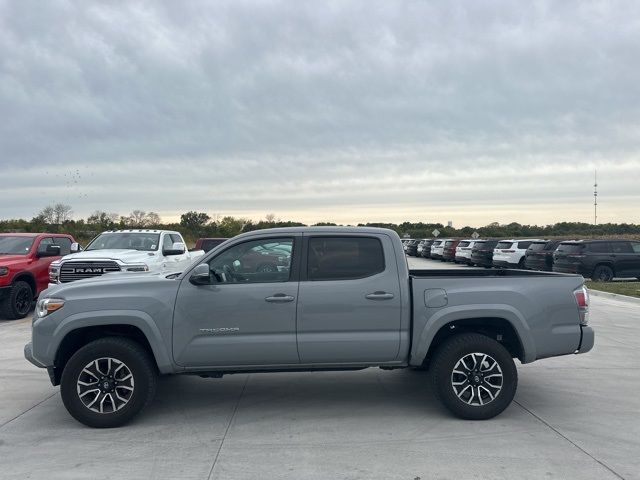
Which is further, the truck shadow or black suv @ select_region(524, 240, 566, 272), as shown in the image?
black suv @ select_region(524, 240, 566, 272)

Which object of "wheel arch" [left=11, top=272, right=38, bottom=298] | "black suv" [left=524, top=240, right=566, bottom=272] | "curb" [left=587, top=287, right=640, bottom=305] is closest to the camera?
"wheel arch" [left=11, top=272, right=38, bottom=298]

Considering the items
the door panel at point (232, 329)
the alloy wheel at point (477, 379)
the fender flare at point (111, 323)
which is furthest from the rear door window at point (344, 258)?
the fender flare at point (111, 323)

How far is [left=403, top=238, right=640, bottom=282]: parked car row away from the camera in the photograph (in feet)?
64.4

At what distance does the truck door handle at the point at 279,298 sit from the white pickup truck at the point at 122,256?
4.69 meters

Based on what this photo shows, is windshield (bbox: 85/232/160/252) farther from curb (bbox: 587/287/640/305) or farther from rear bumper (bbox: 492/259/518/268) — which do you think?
rear bumper (bbox: 492/259/518/268)

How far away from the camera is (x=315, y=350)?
5461 mm

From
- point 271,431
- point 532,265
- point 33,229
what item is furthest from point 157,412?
point 33,229

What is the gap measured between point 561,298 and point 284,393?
3.12 meters

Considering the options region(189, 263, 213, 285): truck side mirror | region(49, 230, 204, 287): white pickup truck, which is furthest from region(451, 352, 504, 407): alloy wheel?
region(49, 230, 204, 287): white pickup truck

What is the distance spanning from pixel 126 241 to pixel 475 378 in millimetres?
10163

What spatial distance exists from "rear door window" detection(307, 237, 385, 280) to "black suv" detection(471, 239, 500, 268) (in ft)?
82.7

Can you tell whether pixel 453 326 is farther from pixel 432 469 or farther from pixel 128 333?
pixel 128 333

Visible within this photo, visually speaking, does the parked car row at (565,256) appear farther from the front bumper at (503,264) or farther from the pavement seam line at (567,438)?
the pavement seam line at (567,438)

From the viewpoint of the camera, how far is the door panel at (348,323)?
17.9 ft
